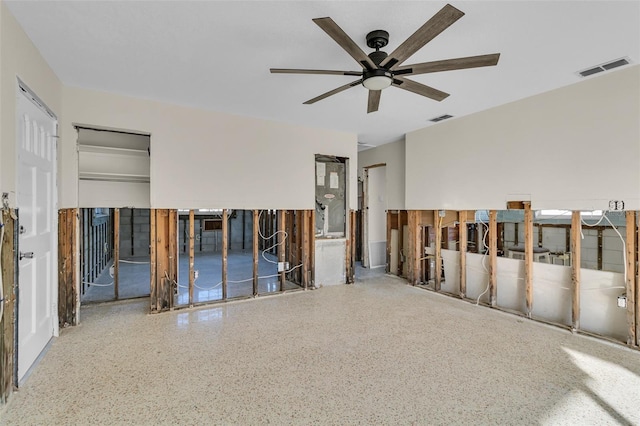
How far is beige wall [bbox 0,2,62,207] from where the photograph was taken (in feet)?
6.33

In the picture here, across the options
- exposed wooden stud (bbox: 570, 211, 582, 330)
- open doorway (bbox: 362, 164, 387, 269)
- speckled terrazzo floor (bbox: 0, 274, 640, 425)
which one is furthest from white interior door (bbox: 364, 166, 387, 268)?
exposed wooden stud (bbox: 570, 211, 582, 330)

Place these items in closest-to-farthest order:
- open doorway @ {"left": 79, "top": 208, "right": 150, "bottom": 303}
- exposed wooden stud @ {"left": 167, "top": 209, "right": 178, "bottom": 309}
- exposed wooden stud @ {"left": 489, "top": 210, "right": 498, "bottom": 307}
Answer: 1. exposed wooden stud @ {"left": 167, "top": 209, "right": 178, "bottom": 309}
2. exposed wooden stud @ {"left": 489, "top": 210, "right": 498, "bottom": 307}
3. open doorway @ {"left": 79, "top": 208, "right": 150, "bottom": 303}

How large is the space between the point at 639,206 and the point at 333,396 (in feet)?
10.7

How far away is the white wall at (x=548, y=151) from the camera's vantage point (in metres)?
2.89

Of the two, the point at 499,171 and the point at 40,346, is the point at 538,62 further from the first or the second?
the point at 40,346

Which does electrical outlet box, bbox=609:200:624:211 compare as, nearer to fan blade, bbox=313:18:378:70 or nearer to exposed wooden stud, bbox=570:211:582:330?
exposed wooden stud, bbox=570:211:582:330

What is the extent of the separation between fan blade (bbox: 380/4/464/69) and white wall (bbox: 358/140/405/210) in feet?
11.7

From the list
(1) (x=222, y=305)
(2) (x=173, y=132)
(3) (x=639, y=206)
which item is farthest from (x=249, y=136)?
(3) (x=639, y=206)

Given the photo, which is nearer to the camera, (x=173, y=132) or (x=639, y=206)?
(x=639, y=206)

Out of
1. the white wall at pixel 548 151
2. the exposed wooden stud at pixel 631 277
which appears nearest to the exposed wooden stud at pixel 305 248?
the white wall at pixel 548 151

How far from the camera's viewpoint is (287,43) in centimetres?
246

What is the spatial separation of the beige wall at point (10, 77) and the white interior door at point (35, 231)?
0.55 feet

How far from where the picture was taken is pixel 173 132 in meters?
3.84

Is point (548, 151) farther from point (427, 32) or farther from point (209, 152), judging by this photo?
point (209, 152)
